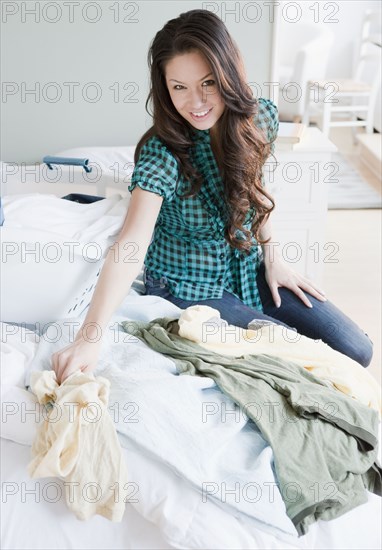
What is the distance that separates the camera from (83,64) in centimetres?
228

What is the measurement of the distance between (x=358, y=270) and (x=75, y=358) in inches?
78.1

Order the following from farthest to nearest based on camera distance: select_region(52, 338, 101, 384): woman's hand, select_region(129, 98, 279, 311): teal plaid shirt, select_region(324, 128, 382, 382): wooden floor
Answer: select_region(324, 128, 382, 382): wooden floor → select_region(129, 98, 279, 311): teal plaid shirt → select_region(52, 338, 101, 384): woman's hand

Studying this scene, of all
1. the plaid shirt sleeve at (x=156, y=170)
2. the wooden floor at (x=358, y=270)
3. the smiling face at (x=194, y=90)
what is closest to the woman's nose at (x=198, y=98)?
the smiling face at (x=194, y=90)

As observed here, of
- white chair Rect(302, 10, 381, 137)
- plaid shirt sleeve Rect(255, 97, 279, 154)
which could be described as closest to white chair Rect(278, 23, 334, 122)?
white chair Rect(302, 10, 381, 137)

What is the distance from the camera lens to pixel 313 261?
235 centimetres

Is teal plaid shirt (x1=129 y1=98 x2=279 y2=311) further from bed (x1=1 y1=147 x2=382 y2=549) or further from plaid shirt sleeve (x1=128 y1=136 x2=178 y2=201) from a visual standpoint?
bed (x1=1 y1=147 x2=382 y2=549)

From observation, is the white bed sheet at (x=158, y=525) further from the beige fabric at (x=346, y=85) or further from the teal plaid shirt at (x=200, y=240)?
the beige fabric at (x=346, y=85)

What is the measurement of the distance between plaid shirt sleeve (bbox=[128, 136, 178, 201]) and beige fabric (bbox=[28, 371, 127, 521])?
54cm

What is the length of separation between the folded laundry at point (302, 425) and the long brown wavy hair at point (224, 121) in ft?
1.39

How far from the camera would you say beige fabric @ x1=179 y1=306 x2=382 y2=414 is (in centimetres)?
125

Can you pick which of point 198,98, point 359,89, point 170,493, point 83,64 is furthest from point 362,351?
point 359,89

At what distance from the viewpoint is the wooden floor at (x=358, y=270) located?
2.48 m

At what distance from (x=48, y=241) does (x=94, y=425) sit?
0.43 metres

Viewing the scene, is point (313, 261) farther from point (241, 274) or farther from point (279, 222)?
point (241, 274)
